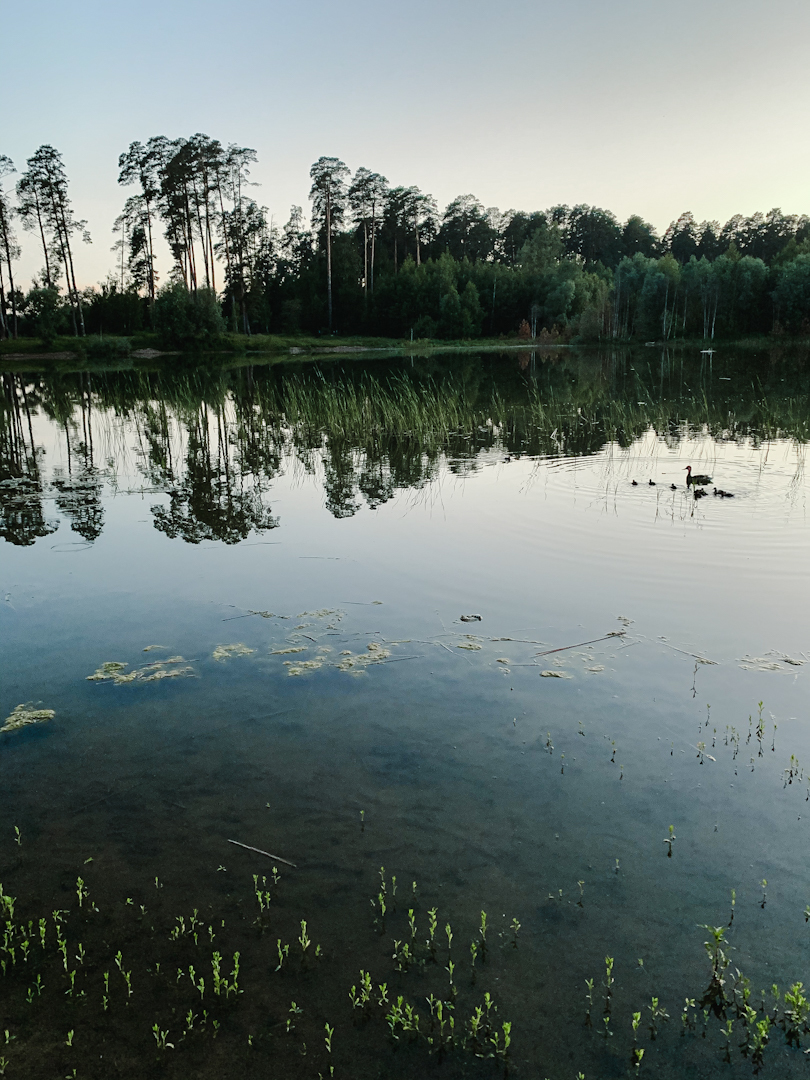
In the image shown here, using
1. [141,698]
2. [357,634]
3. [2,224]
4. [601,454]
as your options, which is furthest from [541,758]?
[2,224]

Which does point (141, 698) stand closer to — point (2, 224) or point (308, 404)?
point (308, 404)

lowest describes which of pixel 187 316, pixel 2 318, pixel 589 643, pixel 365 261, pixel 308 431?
pixel 589 643

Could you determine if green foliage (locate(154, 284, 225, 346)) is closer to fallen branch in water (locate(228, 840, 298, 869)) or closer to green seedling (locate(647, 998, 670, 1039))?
fallen branch in water (locate(228, 840, 298, 869))

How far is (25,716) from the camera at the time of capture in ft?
16.9

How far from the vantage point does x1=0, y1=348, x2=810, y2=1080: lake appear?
2.92 metres

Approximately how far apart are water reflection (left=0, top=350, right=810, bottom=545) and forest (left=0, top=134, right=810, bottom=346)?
36462 millimetres

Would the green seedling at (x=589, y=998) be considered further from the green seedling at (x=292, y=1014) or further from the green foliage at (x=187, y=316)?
the green foliage at (x=187, y=316)

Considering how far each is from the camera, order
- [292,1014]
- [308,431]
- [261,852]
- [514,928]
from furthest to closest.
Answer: [308,431], [261,852], [514,928], [292,1014]

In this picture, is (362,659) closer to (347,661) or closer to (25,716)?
(347,661)

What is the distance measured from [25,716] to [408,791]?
2.90m

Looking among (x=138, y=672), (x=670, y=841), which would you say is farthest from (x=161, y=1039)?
(x=138, y=672)

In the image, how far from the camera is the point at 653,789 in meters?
4.26

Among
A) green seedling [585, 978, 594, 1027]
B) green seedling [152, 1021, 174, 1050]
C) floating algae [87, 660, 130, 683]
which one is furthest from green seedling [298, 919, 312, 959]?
floating algae [87, 660, 130, 683]

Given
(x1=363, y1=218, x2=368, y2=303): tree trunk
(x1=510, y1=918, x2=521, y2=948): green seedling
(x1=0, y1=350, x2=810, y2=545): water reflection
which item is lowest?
(x1=510, y1=918, x2=521, y2=948): green seedling
